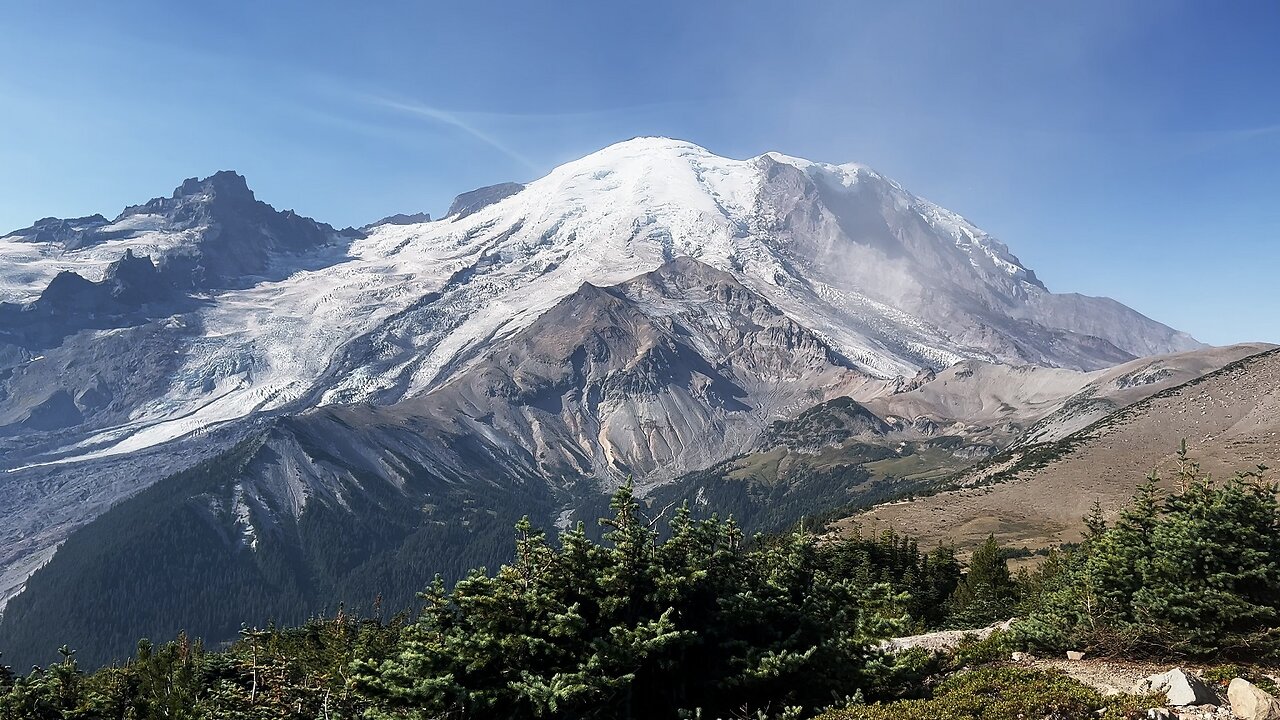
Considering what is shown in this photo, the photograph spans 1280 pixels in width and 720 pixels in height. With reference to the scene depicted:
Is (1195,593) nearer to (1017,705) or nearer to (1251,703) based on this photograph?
(1251,703)

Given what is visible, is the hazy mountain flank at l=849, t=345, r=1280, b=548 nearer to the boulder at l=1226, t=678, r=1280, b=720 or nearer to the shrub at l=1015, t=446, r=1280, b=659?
the shrub at l=1015, t=446, r=1280, b=659

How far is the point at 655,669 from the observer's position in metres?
19.8

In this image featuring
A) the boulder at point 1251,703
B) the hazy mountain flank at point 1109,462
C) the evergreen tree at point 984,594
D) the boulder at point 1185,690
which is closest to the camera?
the boulder at point 1251,703

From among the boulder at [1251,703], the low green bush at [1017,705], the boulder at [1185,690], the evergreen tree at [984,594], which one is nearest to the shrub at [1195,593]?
the boulder at [1185,690]

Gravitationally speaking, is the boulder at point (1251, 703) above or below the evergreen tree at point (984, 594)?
above

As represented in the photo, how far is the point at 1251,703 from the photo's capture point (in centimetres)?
1520

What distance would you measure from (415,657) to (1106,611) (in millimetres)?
21553

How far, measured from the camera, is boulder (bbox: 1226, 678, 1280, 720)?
1493cm

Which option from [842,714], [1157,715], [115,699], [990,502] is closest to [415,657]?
[842,714]

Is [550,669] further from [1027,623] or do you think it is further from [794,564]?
[1027,623]

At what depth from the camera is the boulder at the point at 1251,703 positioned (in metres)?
14.9

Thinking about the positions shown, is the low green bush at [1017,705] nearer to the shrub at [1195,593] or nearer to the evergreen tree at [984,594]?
the shrub at [1195,593]

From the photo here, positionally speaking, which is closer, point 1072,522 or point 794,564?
point 794,564

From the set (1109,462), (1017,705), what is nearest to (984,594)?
(1017,705)
